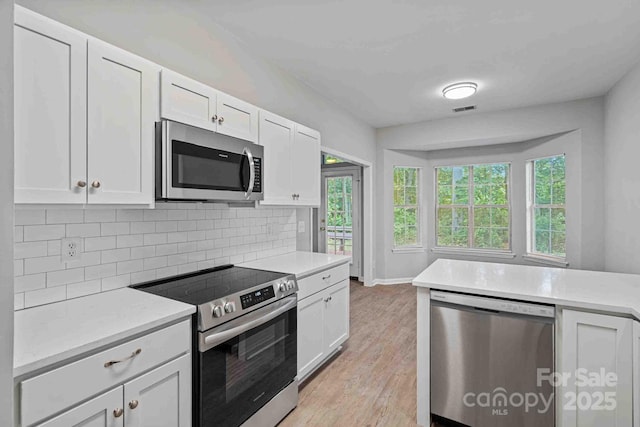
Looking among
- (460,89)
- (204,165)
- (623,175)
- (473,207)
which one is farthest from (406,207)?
(204,165)

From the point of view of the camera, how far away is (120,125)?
1.47 meters

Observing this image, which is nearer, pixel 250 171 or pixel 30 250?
pixel 30 250

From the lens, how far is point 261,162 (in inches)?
88.7

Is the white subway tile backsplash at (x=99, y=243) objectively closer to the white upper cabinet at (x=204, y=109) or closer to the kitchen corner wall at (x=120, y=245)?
the kitchen corner wall at (x=120, y=245)

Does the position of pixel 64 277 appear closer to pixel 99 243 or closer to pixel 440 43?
pixel 99 243

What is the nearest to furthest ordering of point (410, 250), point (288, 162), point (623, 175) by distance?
point (288, 162) → point (623, 175) → point (410, 250)

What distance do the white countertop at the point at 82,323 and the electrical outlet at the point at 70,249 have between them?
0.68 ft

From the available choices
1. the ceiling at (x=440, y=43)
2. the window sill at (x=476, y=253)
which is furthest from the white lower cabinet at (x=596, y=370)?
the window sill at (x=476, y=253)

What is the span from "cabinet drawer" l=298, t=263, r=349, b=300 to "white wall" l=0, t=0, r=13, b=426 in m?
1.63

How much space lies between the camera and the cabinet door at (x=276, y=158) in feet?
7.72

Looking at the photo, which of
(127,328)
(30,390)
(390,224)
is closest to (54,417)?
(30,390)

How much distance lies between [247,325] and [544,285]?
172 centimetres

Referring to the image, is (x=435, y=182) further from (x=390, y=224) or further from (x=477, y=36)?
(x=477, y=36)

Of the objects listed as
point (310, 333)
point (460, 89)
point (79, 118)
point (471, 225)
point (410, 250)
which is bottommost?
point (310, 333)
